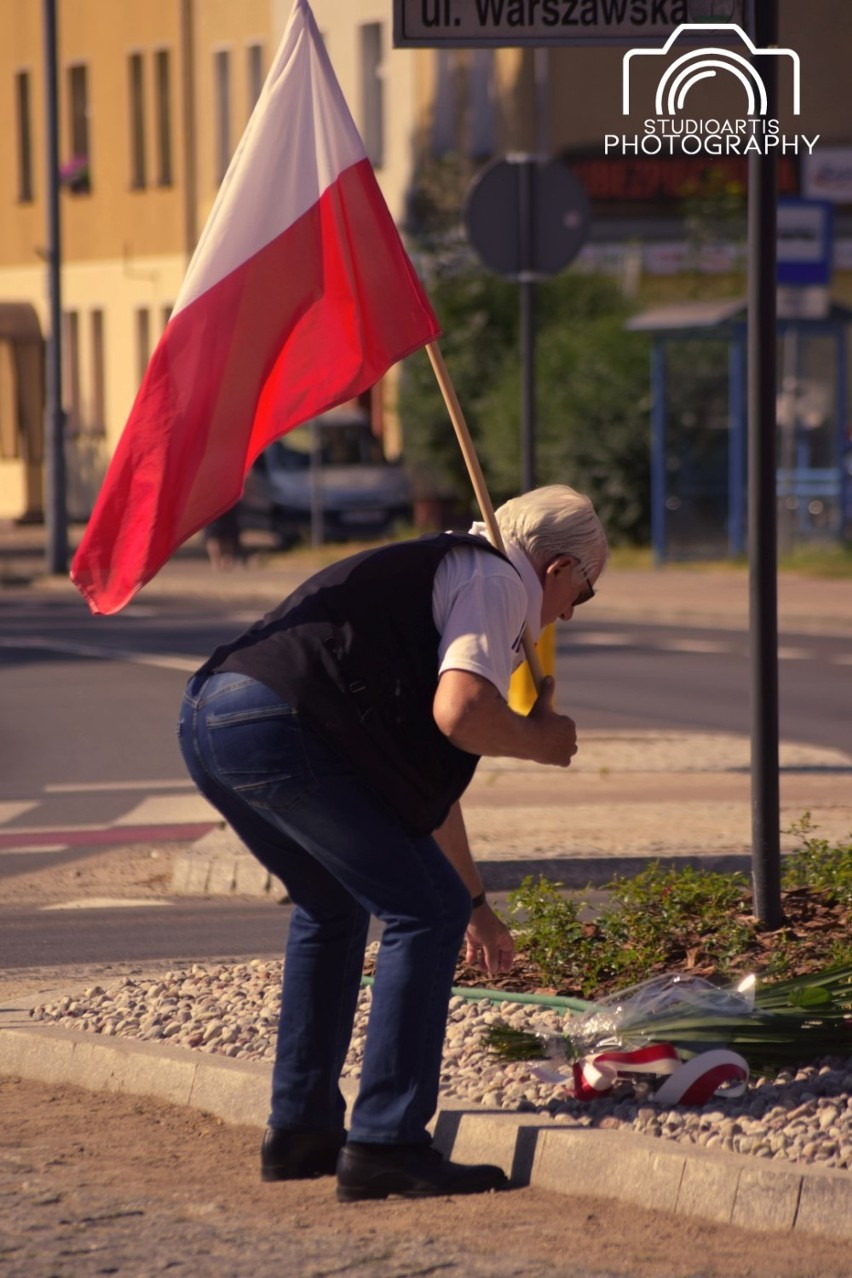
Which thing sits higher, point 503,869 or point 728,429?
point 503,869

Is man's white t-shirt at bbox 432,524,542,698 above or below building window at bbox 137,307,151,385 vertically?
above

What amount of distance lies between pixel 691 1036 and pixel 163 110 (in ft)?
136

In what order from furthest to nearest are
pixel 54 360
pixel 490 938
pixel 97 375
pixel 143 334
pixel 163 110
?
pixel 97 375, pixel 143 334, pixel 163 110, pixel 54 360, pixel 490 938

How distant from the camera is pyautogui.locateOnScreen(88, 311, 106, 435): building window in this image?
1864 inches

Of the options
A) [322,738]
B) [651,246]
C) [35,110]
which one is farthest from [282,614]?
[35,110]

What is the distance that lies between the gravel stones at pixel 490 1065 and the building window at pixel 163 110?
39.0 metres

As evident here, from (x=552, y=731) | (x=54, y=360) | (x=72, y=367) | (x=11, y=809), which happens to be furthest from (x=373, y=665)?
(x=72, y=367)

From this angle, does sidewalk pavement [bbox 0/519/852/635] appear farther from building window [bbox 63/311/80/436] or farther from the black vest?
the black vest

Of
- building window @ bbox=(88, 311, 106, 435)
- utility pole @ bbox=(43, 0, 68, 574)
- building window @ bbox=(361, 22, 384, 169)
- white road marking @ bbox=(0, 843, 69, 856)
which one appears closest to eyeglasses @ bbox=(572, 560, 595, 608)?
white road marking @ bbox=(0, 843, 69, 856)

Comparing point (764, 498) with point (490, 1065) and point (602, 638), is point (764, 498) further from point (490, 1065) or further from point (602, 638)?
point (602, 638)

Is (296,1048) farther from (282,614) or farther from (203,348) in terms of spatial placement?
(203,348)

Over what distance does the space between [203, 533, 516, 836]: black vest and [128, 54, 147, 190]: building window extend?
41771 millimetres

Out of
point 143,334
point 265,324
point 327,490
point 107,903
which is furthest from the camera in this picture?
point 143,334

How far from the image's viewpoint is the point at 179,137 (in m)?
44.7
